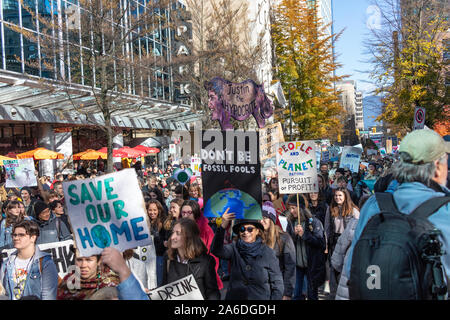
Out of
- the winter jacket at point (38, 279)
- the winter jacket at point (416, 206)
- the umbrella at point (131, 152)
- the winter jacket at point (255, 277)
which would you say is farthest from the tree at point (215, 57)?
the winter jacket at point (416, 206)

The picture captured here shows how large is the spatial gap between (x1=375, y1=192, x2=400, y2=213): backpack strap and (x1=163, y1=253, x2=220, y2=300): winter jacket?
7.81ft

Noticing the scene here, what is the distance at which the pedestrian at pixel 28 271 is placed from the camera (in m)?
4.50

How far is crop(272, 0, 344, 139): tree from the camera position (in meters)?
37.3

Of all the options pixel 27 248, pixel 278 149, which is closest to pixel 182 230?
pixel 27 248

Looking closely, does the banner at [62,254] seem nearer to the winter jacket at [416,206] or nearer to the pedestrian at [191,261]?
the pedestrian at [191,261]

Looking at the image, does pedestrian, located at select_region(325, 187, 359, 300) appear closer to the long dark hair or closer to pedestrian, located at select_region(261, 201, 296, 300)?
pedestrian, located at select_region(261, 201, 296, 300)

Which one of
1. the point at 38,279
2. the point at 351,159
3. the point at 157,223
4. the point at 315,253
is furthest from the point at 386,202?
the point at 351,159

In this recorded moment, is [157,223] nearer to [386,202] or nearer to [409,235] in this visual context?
[386,202]

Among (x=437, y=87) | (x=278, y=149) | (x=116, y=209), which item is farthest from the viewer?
(x=437, y=87)

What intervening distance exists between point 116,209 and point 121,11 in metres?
14.6

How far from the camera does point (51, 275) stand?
14.9 feet

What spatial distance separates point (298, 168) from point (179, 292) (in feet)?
15.9

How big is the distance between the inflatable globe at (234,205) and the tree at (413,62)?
17.5 metres

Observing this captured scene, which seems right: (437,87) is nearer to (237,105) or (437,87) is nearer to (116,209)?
(237,105)
